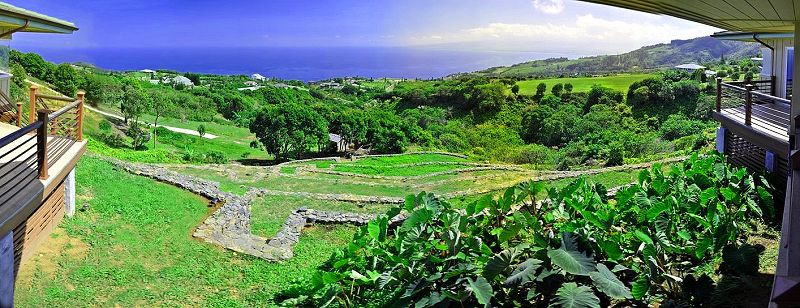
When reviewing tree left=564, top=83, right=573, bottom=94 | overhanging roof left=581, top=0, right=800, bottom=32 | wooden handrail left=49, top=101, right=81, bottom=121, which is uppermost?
tree left=564, top=83, right=573, bottom=94

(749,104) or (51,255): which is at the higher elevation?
(749,104)

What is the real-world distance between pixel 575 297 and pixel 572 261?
A: 15.1 inches

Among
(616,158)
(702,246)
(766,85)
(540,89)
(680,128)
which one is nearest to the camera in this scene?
(702,246)

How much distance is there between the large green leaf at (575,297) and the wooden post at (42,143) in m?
5.02

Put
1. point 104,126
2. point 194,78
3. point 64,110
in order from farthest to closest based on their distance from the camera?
point 194,78 < point 104,126 < point 64,110

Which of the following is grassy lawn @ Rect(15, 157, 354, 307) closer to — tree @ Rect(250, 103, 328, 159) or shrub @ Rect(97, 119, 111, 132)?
shrub @ Rect(97, 119, 111, 132)

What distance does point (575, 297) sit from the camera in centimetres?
458

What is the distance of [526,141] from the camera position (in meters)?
39.1

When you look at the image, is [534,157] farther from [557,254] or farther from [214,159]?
[557,254]

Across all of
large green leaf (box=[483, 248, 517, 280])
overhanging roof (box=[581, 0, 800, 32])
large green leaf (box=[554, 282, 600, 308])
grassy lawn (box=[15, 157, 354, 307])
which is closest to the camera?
overhanging roof (box=[581, 0, 800, 32])

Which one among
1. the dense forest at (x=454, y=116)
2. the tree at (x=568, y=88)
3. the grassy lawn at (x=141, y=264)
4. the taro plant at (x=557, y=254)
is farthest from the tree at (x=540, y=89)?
the taro plant at (x=557, y=254)

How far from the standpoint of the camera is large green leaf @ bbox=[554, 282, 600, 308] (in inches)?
178

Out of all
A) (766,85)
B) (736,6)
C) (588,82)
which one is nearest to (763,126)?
(736,6)

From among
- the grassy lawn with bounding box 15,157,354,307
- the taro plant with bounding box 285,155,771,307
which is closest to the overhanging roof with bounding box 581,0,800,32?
the taro plant with bounding box 285,155,771,307
